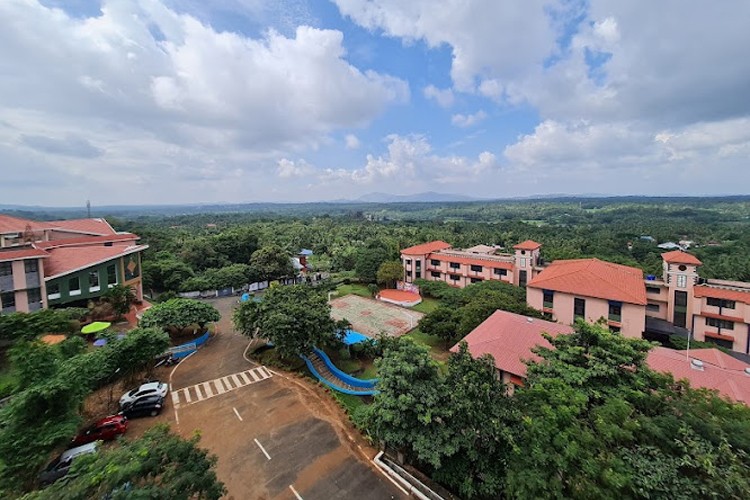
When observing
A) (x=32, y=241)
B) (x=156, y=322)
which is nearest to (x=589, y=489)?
(x=156, y=322)

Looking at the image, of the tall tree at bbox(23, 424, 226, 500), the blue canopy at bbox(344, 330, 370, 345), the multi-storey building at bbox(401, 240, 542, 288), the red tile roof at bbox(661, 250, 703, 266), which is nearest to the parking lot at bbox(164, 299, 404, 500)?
the tall tree at bbox(23, 424, 226, 500)

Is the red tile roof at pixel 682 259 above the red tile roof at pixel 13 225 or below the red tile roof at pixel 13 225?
below

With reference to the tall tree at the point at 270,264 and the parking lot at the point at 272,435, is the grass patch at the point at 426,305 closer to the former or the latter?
the parking lot at the point at 272,435

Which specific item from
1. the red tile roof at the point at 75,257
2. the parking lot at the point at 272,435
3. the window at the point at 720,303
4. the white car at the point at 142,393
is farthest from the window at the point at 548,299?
the red tile roof at the point at 75,257

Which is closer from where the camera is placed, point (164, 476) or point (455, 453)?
point (164, 476)

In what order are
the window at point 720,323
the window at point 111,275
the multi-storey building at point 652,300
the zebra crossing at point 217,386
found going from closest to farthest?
the zebra crossing at point 217,386, the multi-storey building at point 652,300, the window at point 720,323, the window at point 111,275

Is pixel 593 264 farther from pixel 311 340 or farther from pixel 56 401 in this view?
pixel 56 401

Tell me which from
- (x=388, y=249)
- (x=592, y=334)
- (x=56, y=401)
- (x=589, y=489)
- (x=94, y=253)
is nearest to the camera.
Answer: (x=589, y=489)

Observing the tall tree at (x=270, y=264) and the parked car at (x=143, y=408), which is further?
the tall tree at (x=270, y=264)
